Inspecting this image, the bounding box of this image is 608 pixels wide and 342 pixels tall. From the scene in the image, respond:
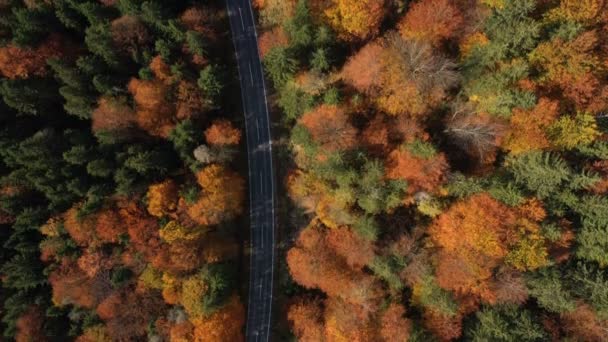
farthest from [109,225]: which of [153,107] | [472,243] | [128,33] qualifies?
[472,243]

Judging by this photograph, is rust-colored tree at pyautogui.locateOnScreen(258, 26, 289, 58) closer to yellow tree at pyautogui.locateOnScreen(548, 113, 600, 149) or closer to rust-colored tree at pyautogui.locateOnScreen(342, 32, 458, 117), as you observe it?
rust-colored tree at pyautogui.locateOnScreen(342, 32, 458, 117)

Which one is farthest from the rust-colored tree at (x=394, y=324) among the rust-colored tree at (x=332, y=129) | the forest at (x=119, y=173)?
the rust-colored tree at (x=332, y=129)

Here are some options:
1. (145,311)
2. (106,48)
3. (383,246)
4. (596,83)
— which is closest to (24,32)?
(106,48)

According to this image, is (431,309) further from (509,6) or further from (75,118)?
(75,118)

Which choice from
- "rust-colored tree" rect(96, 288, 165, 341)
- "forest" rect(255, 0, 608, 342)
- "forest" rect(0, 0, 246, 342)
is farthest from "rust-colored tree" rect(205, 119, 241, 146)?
"rust-colored tree" rect(96, 288, 165, 341)

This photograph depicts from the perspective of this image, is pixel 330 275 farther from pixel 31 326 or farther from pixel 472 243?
pixel 31 326

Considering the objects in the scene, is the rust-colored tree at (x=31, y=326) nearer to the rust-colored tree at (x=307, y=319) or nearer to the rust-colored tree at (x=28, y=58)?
the rust-colored tree at (x=28, y=58)
